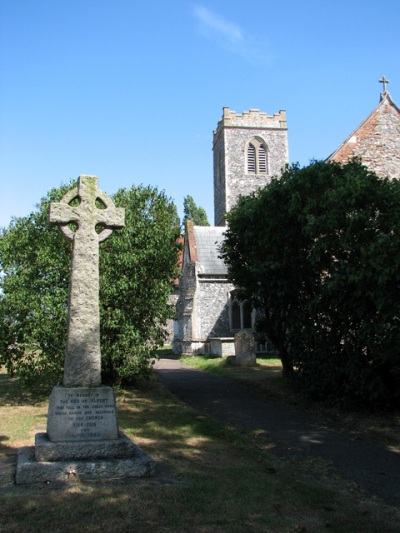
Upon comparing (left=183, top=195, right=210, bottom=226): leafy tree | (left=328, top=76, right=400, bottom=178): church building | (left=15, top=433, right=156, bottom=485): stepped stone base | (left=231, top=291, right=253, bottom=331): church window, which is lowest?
(left=15, top=433, right=156, bottom=485): stepped stone base

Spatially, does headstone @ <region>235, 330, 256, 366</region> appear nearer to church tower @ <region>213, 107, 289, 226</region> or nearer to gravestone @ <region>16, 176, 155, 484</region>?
gravestone @ <region>16, 176, 155, 484</region>

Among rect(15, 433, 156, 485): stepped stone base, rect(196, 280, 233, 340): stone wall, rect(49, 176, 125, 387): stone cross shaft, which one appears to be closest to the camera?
rect(15, 433, 156, 485): stepped stone base


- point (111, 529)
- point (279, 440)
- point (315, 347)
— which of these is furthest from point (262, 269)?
point (111, 529)

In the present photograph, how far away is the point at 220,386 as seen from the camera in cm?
1405

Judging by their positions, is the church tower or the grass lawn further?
the church tower

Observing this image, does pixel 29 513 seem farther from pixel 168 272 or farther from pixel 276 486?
pixel 168 272

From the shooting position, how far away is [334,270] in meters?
9.77

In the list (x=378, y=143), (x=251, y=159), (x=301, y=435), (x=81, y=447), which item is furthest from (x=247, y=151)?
(x=81, y=447)

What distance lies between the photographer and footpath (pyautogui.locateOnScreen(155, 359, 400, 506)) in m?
5.80

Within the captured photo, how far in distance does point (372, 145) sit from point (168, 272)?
12.2 m

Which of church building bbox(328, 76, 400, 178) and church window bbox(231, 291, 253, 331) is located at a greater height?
church building bbox(328, 76, 400, 178)

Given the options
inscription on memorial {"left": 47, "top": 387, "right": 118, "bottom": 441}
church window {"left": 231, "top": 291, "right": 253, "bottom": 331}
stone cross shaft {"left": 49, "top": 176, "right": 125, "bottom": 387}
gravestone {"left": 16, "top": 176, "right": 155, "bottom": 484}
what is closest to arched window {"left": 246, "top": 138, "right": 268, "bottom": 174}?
church window {"left": 231, "top": 291, "right": 253, "bottom": 331}

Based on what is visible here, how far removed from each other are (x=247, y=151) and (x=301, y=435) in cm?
3624

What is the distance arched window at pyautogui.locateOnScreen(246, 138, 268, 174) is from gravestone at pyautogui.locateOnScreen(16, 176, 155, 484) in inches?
1433
